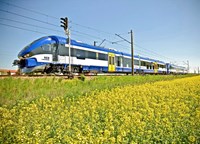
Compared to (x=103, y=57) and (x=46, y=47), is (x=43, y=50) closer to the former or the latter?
(x=46, y=47)

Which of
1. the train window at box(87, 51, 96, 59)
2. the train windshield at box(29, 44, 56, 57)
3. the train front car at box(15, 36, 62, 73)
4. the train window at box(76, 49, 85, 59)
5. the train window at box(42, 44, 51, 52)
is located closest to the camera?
the train front car at box(15, 36, 62, 73)

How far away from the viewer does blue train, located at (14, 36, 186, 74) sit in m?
12.4

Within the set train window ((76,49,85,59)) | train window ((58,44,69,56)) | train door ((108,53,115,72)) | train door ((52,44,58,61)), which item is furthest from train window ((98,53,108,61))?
train door ((52,44,58,61))

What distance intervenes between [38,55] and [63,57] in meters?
1.93

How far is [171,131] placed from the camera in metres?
3.62

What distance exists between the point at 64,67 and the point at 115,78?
146 inches

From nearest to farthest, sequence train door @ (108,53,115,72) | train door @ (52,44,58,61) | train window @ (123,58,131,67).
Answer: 1. train door @ (52,44,58,61)
2. train door @ (108,53,115,72)
3. train window @ (123,58,131,67)

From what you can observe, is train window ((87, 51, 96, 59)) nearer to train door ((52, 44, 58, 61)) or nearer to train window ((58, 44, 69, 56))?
train window ((58, 44, 69, 56))

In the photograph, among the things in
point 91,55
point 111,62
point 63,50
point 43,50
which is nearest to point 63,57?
point 63,50

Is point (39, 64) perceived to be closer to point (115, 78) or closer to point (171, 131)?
point (115, 78)

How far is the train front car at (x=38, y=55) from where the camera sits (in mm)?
12227

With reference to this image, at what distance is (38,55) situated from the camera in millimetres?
12453

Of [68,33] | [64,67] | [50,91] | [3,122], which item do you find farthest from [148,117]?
[64,67]

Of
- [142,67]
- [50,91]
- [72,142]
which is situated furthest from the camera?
[142,67]
